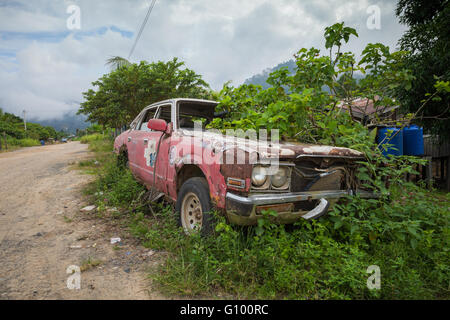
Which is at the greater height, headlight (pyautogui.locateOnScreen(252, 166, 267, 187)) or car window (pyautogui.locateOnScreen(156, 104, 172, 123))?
car window (pyautogui.locateOnScreen(156, 104, 172, 123))

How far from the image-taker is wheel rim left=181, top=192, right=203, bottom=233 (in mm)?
2610

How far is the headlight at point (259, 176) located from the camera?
6.88 ft

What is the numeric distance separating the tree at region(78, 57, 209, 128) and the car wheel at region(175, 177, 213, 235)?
836cm

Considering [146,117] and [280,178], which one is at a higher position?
[146,117]

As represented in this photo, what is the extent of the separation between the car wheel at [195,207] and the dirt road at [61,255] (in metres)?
0.48

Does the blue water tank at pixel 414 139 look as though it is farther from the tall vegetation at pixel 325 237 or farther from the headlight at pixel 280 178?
the headlight at pixel 280 178

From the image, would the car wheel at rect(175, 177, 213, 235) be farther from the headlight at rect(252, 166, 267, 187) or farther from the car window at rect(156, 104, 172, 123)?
the car window at rect(156, 104, 172, 123)

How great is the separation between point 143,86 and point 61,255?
9.02 meters

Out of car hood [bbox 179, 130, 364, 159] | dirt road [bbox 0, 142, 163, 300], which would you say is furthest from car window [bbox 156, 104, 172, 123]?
dirt road [bbox 0, 142, 163, 300]

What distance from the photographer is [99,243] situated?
2871mm

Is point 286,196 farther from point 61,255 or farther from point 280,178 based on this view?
point 61,255

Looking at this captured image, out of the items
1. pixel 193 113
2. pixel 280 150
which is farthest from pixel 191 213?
pixel 193 113

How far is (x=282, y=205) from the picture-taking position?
7.03ft
